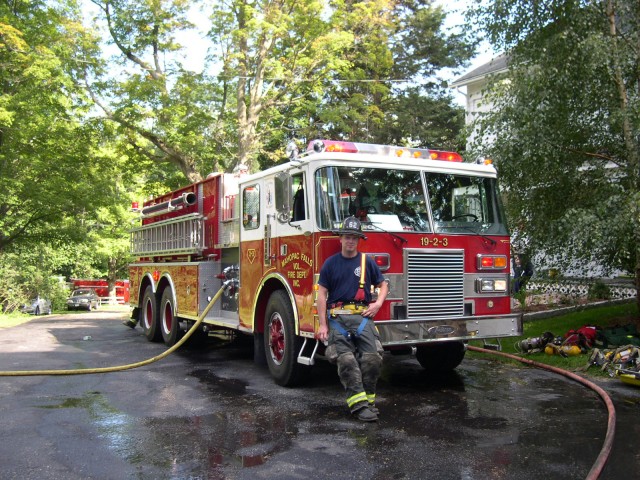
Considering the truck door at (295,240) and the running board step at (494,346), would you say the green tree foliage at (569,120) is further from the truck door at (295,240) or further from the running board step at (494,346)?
the truck door at (295,240)

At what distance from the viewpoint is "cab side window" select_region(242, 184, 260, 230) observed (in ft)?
26.6

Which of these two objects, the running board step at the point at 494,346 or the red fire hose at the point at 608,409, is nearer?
the red fire hose at the point at 608,409

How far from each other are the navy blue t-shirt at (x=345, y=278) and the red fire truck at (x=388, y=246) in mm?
499

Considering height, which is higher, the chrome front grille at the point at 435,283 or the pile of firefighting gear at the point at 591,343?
the chrome front grille at the point at 435,283

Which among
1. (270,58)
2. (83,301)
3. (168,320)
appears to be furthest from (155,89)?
(83,301)

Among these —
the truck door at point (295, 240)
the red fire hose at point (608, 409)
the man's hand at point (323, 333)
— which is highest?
the truck door at point (295, 240)

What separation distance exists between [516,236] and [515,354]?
1.93 metres

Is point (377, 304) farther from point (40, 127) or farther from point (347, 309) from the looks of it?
point (40, 127)

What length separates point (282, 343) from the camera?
7297 millimetres

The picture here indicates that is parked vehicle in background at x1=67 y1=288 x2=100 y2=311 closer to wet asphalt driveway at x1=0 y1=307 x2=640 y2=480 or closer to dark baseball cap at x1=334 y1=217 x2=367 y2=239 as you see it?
wet asphalt driveway at x1=0 y1=307 x2=640 y2=480

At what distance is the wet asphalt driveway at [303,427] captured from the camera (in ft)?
14.4

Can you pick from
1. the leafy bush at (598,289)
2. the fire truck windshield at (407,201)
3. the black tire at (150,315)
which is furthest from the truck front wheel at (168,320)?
the leafy bush at (598,289)

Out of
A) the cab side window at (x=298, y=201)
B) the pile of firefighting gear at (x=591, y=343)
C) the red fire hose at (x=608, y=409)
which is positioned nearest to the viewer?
the red fire hose at (x=608, y=409)

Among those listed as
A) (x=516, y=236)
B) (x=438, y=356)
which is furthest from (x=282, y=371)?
(x=516, y=236)
